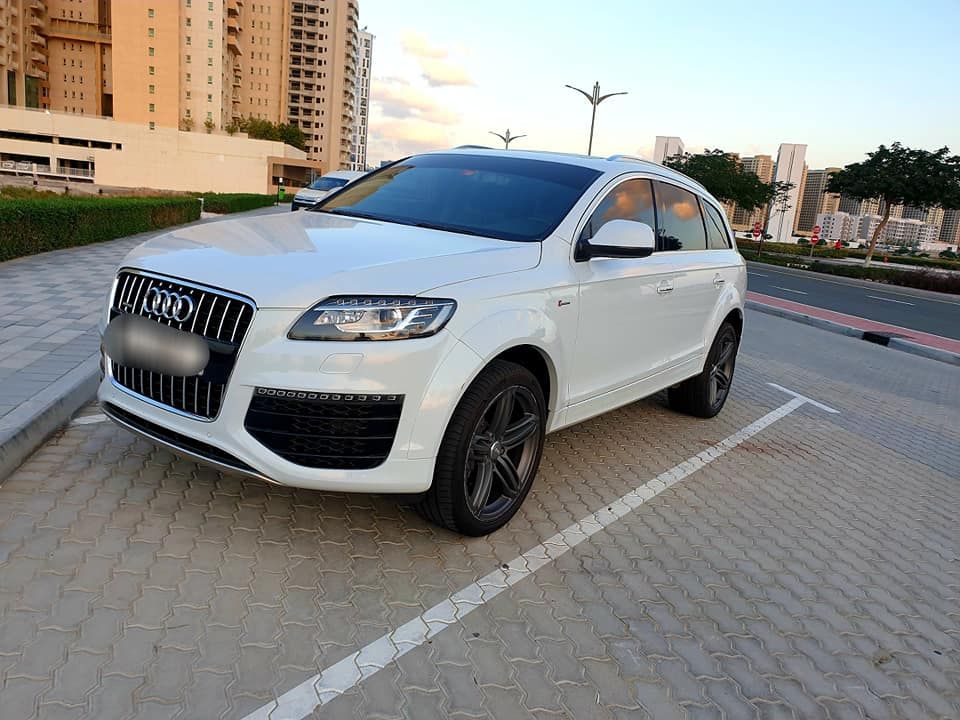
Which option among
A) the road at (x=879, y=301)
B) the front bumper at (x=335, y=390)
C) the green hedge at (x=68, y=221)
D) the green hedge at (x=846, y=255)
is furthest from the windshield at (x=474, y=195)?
the green hedge at (x=846, y=255)

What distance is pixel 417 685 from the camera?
2.64m

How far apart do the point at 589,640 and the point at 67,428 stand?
3.49 m

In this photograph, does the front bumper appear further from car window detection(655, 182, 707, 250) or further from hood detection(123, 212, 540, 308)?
car window detection(655, 182, 707, 250)

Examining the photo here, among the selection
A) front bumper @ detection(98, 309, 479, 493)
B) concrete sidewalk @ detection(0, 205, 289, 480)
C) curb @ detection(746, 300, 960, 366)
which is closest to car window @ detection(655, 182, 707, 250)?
front bumper @ detection(98, 309, 479, 493)

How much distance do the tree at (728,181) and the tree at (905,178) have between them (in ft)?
50.6

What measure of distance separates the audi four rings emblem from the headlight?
0.50 meters

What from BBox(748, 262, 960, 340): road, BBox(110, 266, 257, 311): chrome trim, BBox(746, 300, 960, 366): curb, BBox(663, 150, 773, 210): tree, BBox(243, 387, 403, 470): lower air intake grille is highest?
BBox(663, 150, 773, 210): tree

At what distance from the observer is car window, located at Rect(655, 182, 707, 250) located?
200 inches

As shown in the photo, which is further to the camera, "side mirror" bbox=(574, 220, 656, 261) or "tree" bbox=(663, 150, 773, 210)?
"tree" bbox=(663, 150, 773, 210)

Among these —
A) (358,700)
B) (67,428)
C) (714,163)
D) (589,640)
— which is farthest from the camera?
(714,163)

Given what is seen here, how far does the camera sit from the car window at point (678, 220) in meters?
5.08

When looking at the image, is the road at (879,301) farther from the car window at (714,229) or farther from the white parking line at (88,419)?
the white parking line at (88,419)

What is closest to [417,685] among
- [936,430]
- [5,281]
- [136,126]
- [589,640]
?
[589,640]

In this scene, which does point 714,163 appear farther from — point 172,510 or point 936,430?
point 172,510
